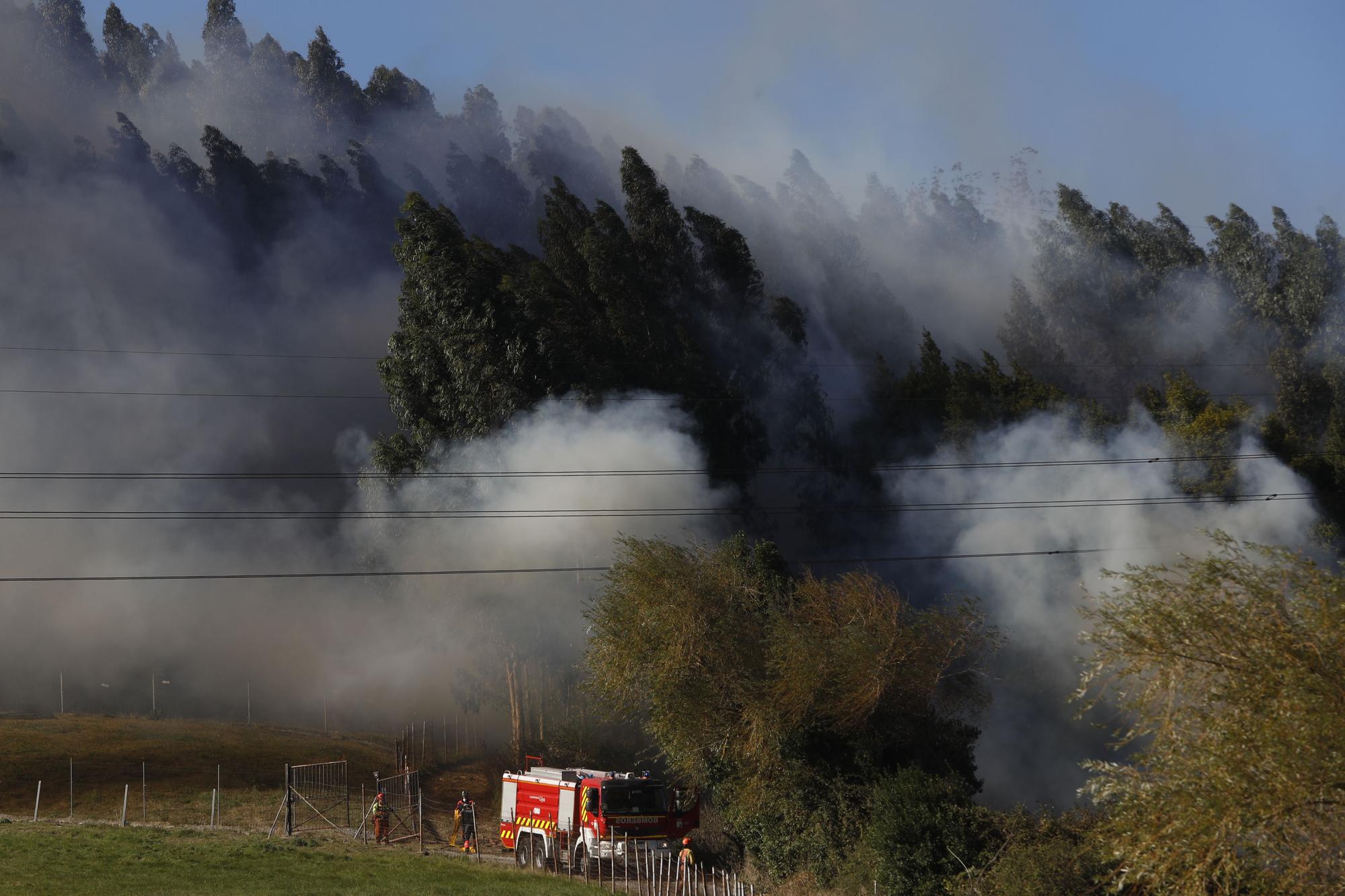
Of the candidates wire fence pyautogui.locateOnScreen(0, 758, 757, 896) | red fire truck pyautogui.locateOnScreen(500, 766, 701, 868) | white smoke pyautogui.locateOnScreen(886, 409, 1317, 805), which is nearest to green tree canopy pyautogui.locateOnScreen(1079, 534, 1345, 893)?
wire fence pyautogui.locateOnScreen(0, 758, 757, 896)

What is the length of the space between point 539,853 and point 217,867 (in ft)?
26.9

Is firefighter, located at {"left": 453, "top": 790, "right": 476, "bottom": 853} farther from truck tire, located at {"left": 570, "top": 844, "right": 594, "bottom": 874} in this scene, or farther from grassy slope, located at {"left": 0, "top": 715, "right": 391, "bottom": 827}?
grassy slope, located at {"left": 0, "top": 715, "right": 391, "bottom": 827}

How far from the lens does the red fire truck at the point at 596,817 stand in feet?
97.1

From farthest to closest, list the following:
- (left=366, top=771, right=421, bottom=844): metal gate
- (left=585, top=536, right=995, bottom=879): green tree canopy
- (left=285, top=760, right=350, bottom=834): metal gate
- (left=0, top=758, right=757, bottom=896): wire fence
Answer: (left=366, top=771, right=421, bottom=844): metal gate → (left=285, top=760, right=350, bottom=834): metal gate → (left=0, top=758, right=757, bottom=896): wire fence → (left=585, top=536, right=995, bottom=879): green tree canopy

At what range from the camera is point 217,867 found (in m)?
27.7

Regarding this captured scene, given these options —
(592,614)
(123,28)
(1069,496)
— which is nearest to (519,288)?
(592,614)

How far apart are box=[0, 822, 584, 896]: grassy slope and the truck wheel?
1198mm

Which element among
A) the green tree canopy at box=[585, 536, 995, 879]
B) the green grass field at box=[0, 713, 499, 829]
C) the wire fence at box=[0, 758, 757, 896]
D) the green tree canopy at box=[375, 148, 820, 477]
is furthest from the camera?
the green tree canopy at box=[375, 148, 820, 477]

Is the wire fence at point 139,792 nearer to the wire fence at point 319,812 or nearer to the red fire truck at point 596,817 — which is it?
the wire fence at point 319,812

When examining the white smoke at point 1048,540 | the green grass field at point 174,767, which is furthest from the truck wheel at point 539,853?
the white smoke at point 1048,540

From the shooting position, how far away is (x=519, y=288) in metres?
50.7

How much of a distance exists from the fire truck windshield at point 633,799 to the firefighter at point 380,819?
28.9 feet

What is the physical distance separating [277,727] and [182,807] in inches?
852

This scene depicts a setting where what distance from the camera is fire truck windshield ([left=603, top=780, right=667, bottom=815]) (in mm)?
29734
